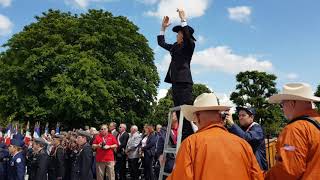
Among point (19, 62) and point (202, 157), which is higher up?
point (19, 62)

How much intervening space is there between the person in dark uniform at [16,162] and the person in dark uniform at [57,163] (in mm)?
1411

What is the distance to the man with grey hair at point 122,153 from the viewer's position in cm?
1747

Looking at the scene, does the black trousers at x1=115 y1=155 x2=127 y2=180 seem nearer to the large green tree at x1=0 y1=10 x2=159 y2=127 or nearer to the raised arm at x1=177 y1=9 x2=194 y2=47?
the raised arm at x1=177 y1=9 x2=194 y2=47

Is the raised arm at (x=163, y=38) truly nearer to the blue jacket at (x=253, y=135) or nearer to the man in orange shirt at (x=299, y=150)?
the blue jacket at (x=253, y=135)

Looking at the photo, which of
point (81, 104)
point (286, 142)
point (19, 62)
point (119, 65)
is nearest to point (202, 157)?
point (286, 142)

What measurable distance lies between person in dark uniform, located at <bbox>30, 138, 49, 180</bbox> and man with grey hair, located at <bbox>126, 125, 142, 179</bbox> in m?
3.21

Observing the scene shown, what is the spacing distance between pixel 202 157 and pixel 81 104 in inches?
1338

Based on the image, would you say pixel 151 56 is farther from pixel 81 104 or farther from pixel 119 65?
pixel 81 104

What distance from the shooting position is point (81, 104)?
122 ft

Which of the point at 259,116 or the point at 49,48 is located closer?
the point at 49,48

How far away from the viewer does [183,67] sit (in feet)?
21.7

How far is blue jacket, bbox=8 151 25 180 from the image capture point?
13562 millimetres

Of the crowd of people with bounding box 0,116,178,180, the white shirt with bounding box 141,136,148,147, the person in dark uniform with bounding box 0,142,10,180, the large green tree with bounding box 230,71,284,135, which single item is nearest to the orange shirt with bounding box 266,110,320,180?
the crowd of people with bounding box 0,116,178,180

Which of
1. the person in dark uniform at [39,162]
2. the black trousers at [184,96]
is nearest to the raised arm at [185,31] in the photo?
Result: the black trousers at [184,96]
